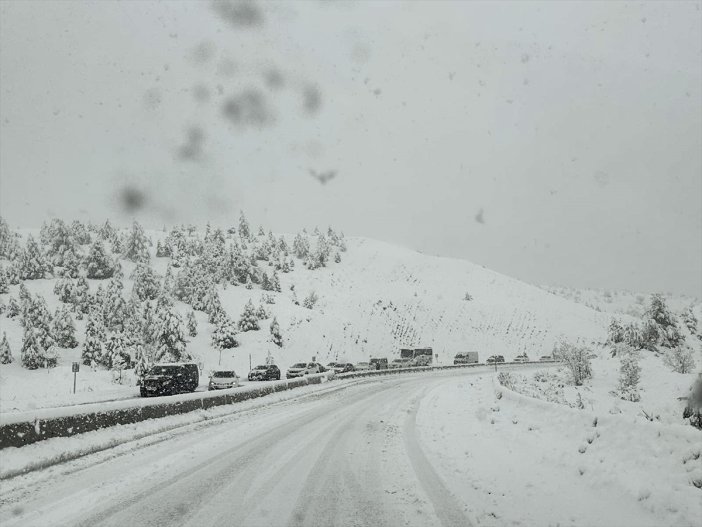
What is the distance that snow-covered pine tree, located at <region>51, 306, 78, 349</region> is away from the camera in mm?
65562

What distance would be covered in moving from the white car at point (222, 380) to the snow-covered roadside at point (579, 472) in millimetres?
25578

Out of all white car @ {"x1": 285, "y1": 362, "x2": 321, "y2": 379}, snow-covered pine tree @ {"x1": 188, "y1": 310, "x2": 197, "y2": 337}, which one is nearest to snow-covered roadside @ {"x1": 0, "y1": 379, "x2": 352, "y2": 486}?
white car @ {"x1": 285, "y1": 362, "x2": 321, "y2": 379}

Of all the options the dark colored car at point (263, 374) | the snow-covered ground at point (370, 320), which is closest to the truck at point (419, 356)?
the snow-covered ground at point (370, 320)

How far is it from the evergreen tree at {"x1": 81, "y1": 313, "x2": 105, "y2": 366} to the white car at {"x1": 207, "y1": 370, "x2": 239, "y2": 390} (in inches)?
1244

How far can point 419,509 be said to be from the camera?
21.1 ft

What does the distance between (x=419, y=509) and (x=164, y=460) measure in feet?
19.2

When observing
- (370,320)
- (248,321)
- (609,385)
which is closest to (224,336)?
(248,321)

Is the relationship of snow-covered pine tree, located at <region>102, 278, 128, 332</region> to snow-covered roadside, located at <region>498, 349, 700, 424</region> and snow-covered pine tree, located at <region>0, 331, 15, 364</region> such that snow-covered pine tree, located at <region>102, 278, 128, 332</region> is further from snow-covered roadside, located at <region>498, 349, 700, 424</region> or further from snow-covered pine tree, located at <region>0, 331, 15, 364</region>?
snow-covered roadside, located at <region>498, 349, 700, 424</region>

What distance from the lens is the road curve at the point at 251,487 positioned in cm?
608

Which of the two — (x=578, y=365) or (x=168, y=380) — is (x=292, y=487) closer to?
(x=168, y=380)

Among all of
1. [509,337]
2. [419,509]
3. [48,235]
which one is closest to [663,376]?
[419,509]

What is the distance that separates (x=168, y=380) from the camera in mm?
27906

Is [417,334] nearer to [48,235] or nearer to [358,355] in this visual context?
[358,355]

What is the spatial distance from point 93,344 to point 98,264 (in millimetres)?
48312
